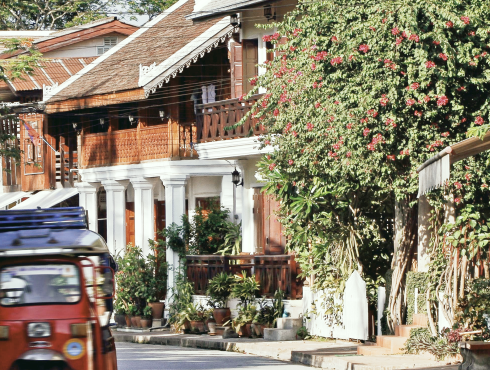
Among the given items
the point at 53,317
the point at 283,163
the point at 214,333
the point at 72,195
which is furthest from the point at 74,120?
the point at 53,317

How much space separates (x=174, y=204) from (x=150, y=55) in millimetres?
5540

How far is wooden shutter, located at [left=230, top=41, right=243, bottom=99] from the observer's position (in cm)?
2759

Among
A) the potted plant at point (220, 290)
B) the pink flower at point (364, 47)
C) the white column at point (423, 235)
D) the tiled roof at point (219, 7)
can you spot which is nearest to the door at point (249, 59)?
the tiled roof at point (219, 7)

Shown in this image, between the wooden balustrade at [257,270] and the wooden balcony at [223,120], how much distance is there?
296cm

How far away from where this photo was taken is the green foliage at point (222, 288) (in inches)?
1022

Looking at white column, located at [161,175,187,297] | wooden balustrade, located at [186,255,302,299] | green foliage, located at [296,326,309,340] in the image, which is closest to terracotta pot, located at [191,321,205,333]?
wooden balustrade, located at [186,255,302,299]

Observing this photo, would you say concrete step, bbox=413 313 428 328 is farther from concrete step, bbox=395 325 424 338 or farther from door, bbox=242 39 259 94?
door, bbox=242 39 259 94

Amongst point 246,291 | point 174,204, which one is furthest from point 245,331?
point 174,204

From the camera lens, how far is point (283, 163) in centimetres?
2052

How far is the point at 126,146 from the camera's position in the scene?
32062 millimetres

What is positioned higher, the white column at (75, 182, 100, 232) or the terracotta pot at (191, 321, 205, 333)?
the white column at (75, 182, 100, 232)

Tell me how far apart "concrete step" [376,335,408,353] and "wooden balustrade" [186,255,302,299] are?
5.37 meters

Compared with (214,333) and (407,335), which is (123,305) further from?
(407,335)

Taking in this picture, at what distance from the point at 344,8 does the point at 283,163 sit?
11.6ft
